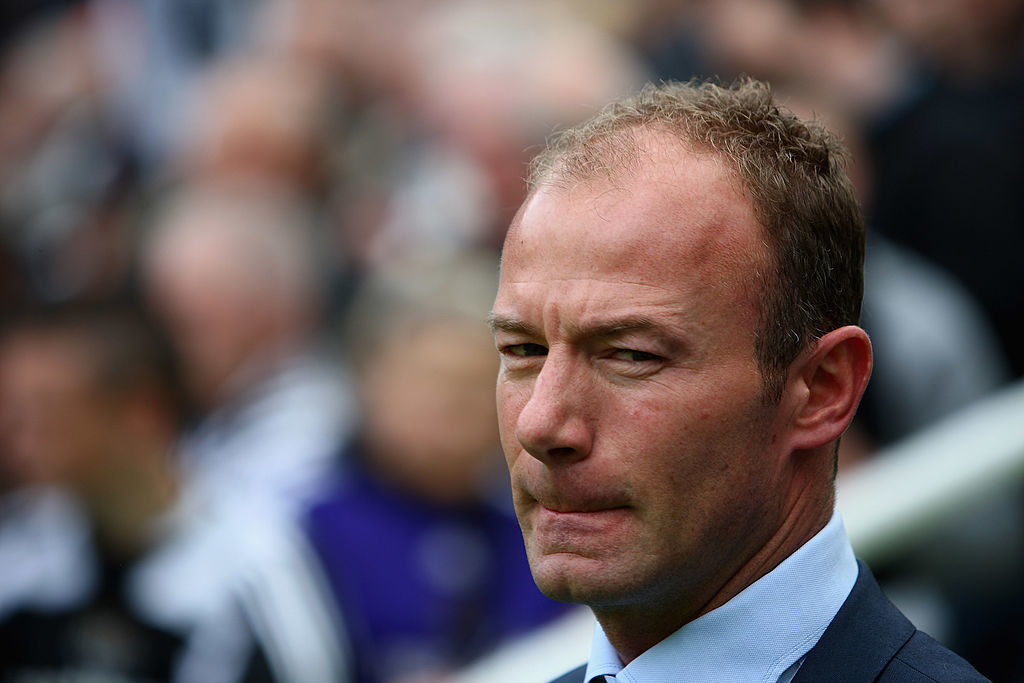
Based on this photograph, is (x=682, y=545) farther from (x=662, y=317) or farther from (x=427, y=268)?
(x=427, y=268)

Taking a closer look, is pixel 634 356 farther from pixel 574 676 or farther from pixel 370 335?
pixel 370 335

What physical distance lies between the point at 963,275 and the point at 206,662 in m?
2.95

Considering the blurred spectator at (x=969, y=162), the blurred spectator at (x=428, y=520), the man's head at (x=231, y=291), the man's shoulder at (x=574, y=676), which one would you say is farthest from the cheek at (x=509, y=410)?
the man's head at (x=231, y=291)

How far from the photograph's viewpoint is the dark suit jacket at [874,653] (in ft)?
5.99

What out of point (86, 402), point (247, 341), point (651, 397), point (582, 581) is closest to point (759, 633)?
point (582, 581)

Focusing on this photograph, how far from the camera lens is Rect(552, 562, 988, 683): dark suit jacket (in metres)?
1.83

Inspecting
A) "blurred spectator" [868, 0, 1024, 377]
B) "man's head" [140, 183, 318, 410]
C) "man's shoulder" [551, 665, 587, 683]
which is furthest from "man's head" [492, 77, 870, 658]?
"man's head" [140, 183, 318, 410]

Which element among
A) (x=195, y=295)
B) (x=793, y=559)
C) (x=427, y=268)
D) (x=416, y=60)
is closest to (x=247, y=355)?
(x=195, y=295)

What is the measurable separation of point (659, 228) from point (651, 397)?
0.23 meters

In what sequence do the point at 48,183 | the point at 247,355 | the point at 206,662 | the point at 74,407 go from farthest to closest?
the point at 48,183, the point at 247,355, the point at 74,407, the point at 206,662

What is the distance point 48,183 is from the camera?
7.61 meters

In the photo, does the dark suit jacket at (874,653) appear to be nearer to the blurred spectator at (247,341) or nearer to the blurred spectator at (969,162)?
the blurred spectator at (247,341)

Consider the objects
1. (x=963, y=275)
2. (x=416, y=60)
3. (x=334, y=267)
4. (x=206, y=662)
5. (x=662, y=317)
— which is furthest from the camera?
(x=416, y=60)

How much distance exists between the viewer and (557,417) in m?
1.83
